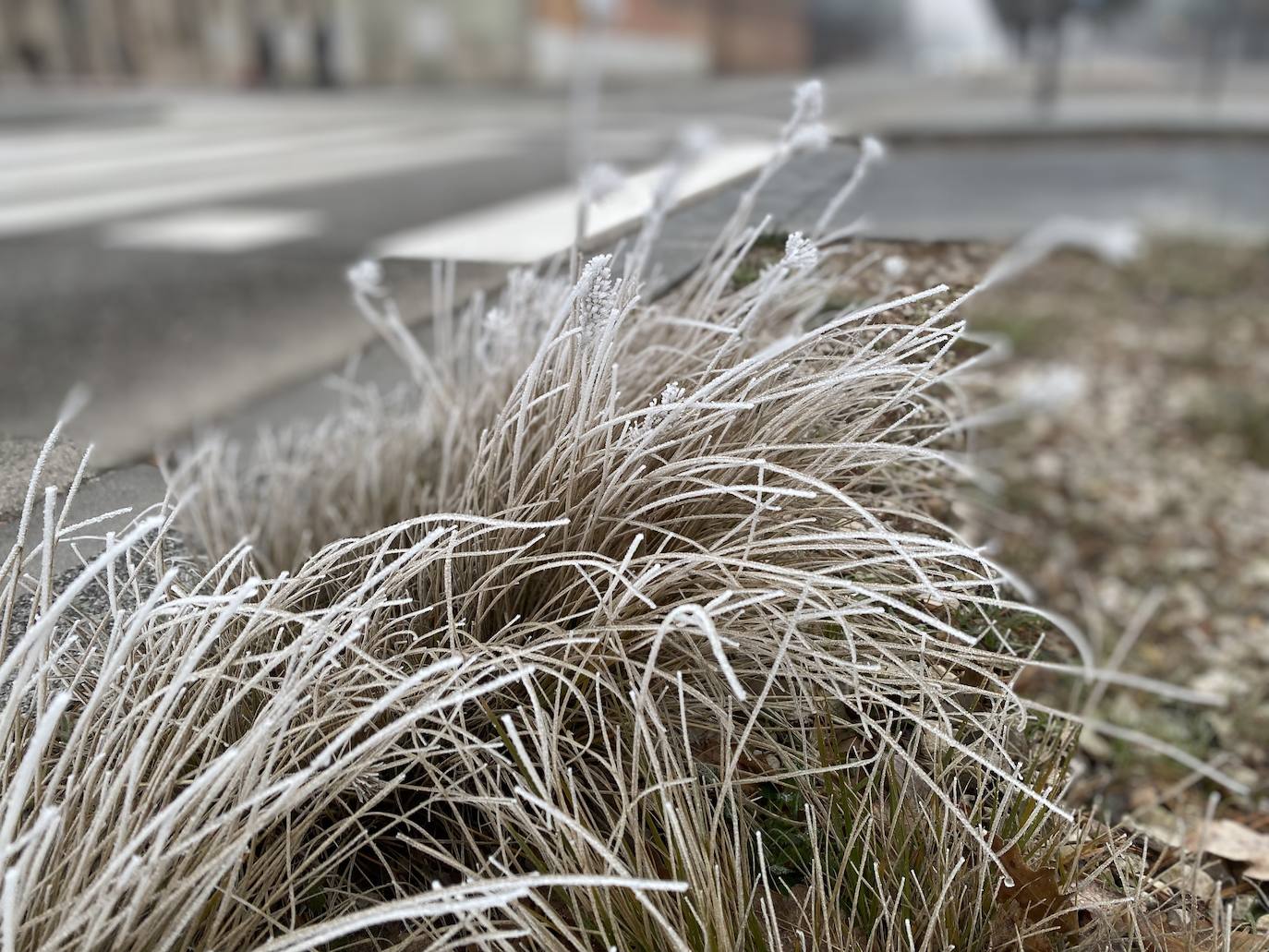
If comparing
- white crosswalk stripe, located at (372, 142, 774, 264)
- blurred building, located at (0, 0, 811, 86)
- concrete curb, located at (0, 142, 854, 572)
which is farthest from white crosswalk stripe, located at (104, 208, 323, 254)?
blurred building, located at (0, 0, 811, 86)

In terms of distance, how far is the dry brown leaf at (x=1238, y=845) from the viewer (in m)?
1.46

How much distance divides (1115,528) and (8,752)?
2753 mm

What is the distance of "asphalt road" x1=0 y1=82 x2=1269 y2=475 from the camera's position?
3305mm

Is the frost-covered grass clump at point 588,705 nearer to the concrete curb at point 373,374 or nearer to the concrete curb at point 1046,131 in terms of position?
the concrete curb at point 373,374

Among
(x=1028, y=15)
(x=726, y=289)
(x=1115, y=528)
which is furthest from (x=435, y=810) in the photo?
(x=1028, y=15)

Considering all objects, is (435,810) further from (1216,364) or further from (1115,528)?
(1216,364)

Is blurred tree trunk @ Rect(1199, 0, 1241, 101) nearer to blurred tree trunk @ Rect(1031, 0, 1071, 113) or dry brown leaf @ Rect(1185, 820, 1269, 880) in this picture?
blurred tree trunk @ Rect(1031, 0, 1071, 113)

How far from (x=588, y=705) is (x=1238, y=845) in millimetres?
987

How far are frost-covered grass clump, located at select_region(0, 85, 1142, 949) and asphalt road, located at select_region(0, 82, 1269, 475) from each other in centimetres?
55

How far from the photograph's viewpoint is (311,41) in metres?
22.4

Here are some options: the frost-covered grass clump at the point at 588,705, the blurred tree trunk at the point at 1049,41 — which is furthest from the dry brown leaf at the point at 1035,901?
the blurred tree trunk at the point at 1049,41

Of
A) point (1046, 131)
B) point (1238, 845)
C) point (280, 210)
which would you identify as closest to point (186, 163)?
point (280, 210)

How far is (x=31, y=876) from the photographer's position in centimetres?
87

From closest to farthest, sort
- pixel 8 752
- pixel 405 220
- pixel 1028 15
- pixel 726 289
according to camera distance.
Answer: pixel 8 752, pixel 726 289, pixel 405 220, pixel 1028 15
